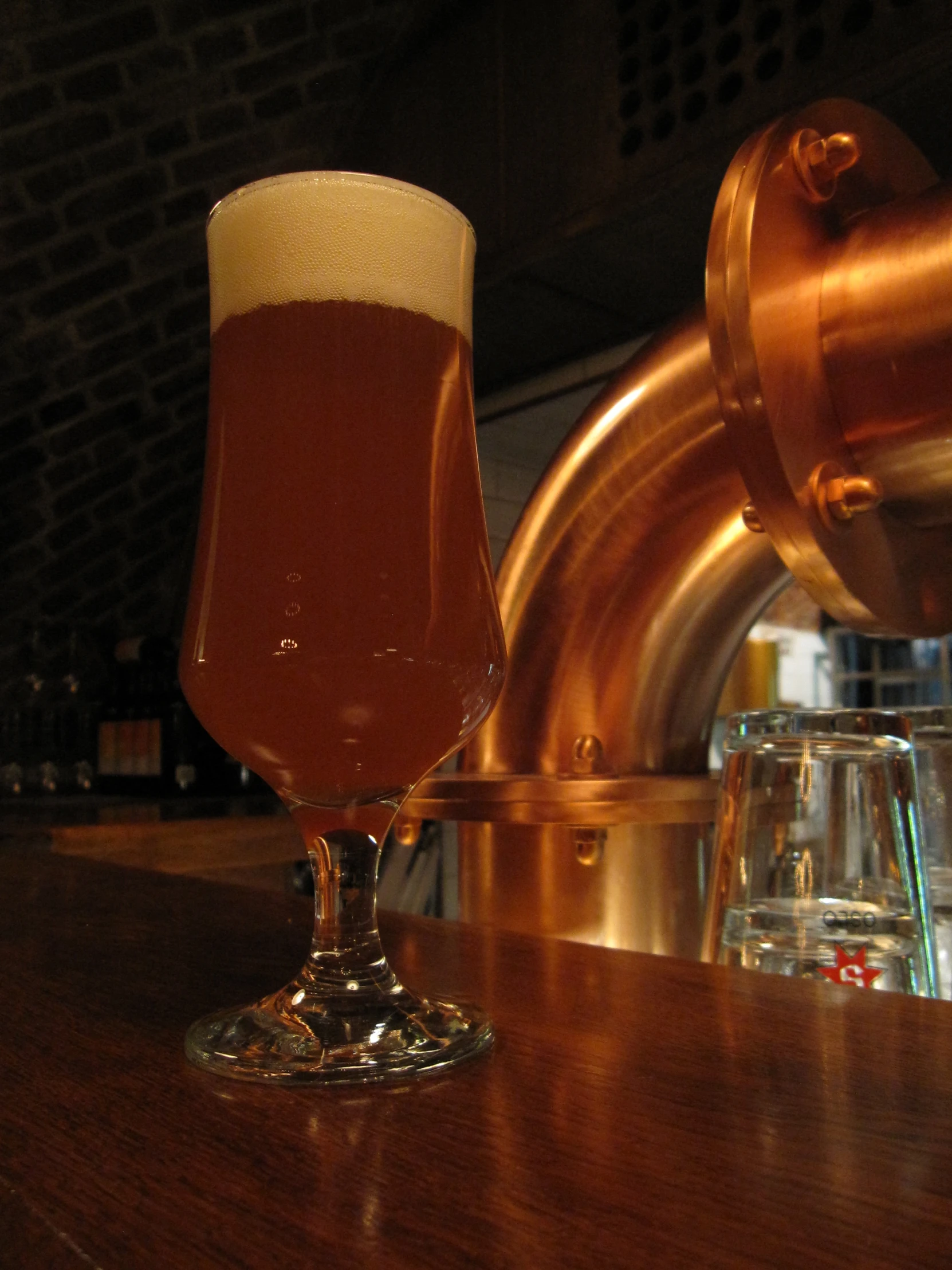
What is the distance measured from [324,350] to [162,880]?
547 mm

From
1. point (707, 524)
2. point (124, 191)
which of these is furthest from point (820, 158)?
point (124, 191)

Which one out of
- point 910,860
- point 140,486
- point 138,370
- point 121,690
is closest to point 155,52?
point 138,370

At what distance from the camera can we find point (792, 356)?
0.58 metres

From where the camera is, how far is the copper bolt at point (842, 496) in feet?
1.85

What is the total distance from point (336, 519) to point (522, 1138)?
22cm

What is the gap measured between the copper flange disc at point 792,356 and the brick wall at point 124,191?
191 cm

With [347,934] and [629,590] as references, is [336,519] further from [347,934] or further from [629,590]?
[629,590]

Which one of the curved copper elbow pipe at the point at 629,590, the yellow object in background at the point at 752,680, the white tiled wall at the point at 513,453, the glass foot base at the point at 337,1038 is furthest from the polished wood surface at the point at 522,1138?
the white tiled wall at the point at 513,453

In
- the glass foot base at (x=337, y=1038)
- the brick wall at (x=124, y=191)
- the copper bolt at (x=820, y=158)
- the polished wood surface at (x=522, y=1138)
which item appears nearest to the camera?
the polished wood surface at (x=522, y=1138)

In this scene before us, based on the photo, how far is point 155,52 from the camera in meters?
2.13

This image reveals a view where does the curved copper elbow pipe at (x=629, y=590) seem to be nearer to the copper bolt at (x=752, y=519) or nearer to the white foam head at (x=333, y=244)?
the copper bolt at (x=752, y=519)

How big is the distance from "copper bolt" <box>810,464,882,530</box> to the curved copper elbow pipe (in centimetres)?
18

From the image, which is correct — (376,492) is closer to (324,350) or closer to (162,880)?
(324,350)

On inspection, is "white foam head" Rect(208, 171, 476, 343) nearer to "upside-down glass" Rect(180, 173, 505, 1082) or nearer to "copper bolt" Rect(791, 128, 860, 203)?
"upside-down glass" Rect(180, 173, 505, 1082)
